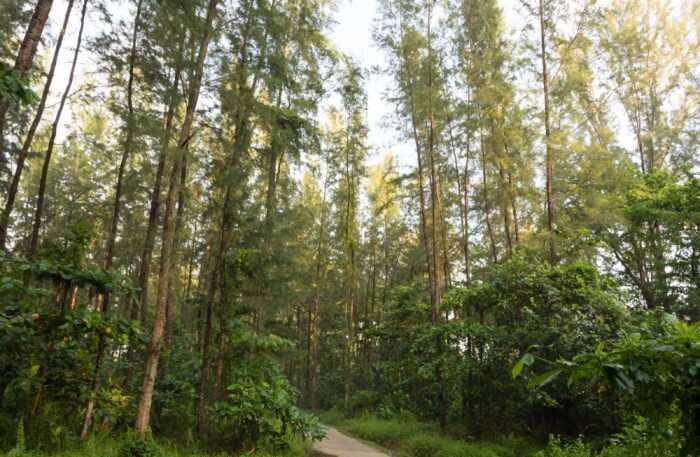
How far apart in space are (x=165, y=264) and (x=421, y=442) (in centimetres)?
738

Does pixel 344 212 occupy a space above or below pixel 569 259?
above

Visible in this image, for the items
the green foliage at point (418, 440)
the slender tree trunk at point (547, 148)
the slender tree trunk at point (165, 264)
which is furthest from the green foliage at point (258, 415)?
the slender tree trunk at point (547, 148)

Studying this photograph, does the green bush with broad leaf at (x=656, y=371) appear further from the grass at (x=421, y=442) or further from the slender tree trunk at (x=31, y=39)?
the grass at (x=421, y=442)

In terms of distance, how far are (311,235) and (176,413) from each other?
1564 centimetres

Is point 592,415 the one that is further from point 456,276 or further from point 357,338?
point 357,338

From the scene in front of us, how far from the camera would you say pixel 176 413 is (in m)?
9.07

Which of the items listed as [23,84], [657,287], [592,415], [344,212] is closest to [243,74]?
[23,84]

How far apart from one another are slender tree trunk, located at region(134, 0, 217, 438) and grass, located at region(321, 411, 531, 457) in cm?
612

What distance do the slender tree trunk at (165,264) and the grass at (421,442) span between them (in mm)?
6118

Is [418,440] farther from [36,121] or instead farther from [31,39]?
[36,121]

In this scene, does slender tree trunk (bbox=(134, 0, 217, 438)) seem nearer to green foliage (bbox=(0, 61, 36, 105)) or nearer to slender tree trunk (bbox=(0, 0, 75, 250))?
green foliage (bbox=(0, 61, 36, 105))

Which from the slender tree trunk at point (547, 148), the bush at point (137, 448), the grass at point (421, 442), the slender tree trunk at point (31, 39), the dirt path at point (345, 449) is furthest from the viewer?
the slender tree trunk at point (547, 148)

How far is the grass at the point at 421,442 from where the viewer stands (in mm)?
8945

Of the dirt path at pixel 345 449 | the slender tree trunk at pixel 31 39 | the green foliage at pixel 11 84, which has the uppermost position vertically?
the slender tree trunk at pixel 31 39
